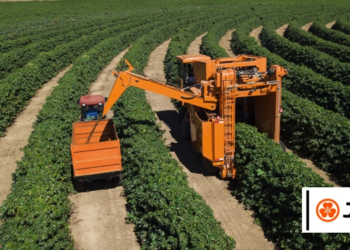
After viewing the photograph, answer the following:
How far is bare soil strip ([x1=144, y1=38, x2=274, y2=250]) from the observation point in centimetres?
1284

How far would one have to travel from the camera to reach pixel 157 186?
43.6 feet

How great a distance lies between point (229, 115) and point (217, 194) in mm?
2946

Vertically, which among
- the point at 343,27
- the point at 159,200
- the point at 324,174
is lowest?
the point at 324,174

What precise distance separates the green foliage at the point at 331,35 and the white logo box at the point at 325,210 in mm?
30224

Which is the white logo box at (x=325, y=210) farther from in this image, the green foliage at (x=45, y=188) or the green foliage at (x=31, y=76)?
the green foliage at (x=31, y=76)

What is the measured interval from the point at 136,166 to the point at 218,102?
3.96m

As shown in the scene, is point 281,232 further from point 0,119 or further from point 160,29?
point 160,29

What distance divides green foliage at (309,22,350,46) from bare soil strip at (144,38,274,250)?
23.0m

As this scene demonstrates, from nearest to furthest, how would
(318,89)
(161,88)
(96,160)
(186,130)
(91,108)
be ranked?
(96,160) → (161,88) → (186,130) → (91,108) → (318,89)

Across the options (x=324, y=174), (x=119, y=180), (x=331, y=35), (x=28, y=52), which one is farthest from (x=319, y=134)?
(x=331, y=35)

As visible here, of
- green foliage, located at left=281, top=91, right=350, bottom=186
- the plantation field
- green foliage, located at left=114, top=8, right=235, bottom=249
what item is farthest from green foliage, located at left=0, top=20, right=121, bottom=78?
green foliage, located at left=281, top=91, right=350, bottom=186

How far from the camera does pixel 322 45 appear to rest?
36188mm

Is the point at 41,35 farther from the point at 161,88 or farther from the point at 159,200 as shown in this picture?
the point at 159,200

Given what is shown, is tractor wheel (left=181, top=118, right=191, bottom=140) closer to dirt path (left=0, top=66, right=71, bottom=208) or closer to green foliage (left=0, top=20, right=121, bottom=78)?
dirt path (left=0, top=66, right=71, bottom=208)
